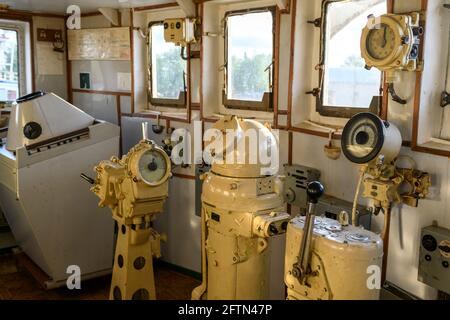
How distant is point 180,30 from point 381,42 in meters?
1.80

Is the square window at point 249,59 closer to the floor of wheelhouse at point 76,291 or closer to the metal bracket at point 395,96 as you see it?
the metal bracket at point 395,96

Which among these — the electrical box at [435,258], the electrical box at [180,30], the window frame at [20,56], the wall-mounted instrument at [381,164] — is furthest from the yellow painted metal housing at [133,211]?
the window frame at [20,56]

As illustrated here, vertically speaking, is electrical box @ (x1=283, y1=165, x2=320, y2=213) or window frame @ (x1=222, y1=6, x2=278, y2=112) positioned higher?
window frame @ (x1=222, y1=6, x2=278, y2=112)

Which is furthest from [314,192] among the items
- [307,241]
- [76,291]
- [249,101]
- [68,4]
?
[68,4]

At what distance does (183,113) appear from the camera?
160 inches

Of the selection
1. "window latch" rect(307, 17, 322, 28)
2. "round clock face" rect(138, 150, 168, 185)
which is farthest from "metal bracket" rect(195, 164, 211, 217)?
"window latch" rect(307, 17, 322, 28)

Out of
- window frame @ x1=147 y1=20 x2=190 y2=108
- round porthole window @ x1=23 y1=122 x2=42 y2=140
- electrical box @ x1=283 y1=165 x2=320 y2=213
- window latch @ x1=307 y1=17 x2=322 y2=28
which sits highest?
window latch @ x1=307 y1=17 x2=322 y2=28

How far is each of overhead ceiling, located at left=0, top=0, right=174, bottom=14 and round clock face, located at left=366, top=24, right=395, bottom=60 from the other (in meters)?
2.01

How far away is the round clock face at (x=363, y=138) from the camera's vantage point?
2.26 m

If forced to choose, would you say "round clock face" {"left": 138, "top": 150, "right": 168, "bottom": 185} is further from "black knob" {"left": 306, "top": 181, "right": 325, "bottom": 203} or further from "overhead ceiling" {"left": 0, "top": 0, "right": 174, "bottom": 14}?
"overhead ceiling" {"left": 0, "top": 0, "right": 174, "bottom": 14}

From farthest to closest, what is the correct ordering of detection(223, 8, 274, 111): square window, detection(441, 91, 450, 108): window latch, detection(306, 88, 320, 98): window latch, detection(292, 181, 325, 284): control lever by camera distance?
detection(223, 8, 274, 111): square window < detection(306, 88, 320, 98): window latch < detection(441, 91, 450, 108): window latch < detection(292, 181, 325, 284): control lever

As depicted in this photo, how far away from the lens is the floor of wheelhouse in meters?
3.61

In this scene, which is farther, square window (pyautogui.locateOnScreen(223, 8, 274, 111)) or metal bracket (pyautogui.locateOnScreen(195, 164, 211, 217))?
metal bracket (pyautogui.locateOnScreen(195, 164, 211, 217))

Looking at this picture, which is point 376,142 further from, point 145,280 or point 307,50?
point 145,280
